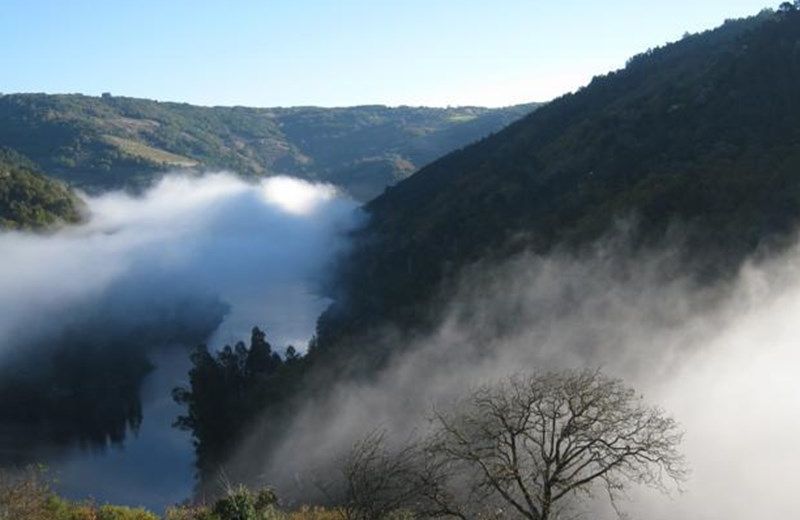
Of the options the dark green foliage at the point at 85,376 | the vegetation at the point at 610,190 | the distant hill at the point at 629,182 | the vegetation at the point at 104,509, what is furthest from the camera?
the dark green foliage at the point at 85,376

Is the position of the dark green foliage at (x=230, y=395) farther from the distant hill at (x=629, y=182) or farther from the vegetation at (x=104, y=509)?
the vegetation at (x=104, y=509)

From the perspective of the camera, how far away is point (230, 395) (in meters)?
79.0

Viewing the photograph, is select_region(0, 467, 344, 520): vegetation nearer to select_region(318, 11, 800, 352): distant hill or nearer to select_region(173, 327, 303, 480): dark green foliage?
select_region(173, 327, 303, 480): dark green foliage

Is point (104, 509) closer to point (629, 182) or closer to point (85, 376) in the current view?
point (629, 182)

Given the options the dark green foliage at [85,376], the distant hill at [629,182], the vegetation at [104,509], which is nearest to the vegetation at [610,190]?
the distant hill at [629,182]

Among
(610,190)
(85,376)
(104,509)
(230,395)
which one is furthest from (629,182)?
(85,376)

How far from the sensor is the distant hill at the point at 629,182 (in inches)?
2739

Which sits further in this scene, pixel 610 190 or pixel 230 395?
pixel 610 190

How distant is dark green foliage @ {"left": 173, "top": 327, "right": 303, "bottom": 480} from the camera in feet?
238

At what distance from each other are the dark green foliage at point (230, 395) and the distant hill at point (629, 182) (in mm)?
9534

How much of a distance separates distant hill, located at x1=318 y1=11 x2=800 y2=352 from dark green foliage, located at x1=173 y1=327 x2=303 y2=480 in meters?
9.53

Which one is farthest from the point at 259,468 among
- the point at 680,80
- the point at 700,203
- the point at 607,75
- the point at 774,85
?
the point at 607,75

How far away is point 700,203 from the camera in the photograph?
7206 centimetres

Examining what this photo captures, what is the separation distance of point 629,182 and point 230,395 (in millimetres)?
56665
